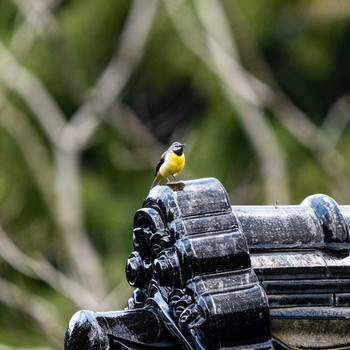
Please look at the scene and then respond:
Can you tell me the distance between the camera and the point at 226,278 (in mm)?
2217

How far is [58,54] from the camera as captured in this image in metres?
14.0

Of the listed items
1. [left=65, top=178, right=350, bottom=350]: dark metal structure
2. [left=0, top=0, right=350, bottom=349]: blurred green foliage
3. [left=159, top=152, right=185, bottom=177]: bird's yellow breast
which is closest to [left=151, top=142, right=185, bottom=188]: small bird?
[left=159, top=152, right=185, bottom=177]: bird's yellow breast

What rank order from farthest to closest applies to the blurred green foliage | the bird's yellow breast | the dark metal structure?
the blurred green foliage
the bird's yellow breast
the dark metal structure

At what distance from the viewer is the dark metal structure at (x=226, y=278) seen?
85.8 inches

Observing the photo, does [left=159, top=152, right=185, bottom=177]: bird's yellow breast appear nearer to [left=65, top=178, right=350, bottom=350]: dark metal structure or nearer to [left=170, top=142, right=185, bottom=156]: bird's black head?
[left=170, top=142, right=185, bottom=156]: bird's black head

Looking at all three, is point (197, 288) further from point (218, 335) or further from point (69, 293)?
point (69, 293)

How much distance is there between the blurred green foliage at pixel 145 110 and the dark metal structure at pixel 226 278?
8.91 m

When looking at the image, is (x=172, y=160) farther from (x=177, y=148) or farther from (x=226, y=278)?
(x=226, y=278)

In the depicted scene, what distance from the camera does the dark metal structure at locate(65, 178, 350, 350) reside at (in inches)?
85.8

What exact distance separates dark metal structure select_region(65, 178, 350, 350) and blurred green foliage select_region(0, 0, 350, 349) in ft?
29.2

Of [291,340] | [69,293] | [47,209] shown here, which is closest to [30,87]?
[47,209]

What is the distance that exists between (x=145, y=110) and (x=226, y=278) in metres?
14.3

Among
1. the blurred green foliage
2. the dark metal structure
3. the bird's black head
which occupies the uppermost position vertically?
the blurred green foliage

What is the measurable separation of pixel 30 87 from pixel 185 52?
2.93m
